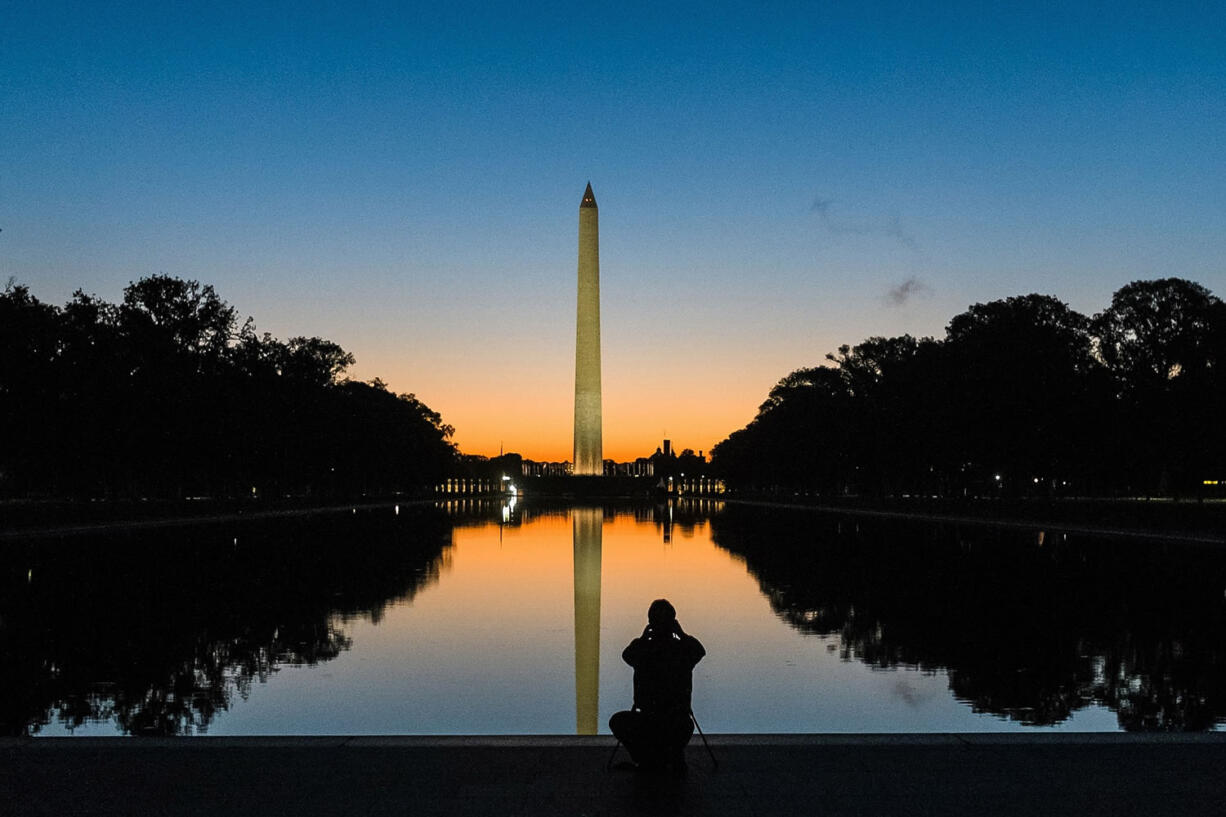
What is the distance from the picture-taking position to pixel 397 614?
19328 mm

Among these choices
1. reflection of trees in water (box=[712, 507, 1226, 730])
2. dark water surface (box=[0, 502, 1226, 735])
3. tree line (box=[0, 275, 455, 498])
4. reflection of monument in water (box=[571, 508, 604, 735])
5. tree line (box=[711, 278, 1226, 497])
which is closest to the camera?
dark water surface (box=[0, 502, 1226, 735])

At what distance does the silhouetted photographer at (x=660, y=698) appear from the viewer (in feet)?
25.9

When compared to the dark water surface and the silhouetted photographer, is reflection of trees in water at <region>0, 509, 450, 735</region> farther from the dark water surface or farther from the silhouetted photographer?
the silhouetted photographer

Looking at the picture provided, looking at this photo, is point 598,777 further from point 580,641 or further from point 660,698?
point 580,641

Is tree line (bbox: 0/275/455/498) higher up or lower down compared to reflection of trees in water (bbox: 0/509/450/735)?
higher up

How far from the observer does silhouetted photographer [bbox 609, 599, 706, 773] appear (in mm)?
7887

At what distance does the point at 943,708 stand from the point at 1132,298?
2567 inches

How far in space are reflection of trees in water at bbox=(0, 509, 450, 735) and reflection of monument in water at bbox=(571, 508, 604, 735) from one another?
3.07 m

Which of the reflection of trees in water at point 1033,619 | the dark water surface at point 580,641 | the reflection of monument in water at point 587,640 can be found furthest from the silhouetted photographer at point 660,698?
the reflection of trees in water at point 1033,619

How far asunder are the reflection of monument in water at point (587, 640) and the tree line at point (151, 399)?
106 ft

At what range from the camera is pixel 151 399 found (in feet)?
205

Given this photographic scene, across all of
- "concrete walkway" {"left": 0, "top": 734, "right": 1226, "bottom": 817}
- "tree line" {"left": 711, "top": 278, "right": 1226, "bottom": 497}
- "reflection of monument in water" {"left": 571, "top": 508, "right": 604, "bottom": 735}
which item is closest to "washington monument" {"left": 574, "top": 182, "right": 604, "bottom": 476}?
"tree line" {"left": 711, "top": 278, "right": 1226, "bottom": 497}

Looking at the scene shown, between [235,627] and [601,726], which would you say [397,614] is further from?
[601,726]

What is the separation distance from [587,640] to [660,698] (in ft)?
27.9
